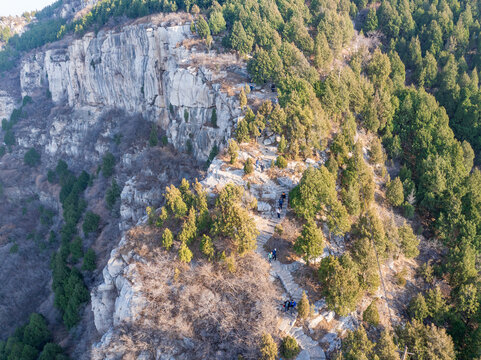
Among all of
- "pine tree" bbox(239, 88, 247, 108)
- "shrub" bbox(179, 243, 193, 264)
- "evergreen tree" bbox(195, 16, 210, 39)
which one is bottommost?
"shrub" bbox(179, 243, 193, 264)

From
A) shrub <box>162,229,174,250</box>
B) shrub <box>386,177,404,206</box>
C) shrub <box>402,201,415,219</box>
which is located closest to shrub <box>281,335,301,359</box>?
shrub <box>162,229,174,250</box>

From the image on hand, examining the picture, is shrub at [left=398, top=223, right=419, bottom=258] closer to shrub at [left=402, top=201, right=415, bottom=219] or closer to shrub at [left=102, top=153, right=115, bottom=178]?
shrub at [left=402, top=201, right=415, bottom=219]

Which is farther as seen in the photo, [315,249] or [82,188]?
[82,188]

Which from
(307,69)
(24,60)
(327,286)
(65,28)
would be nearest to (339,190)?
(327,286)

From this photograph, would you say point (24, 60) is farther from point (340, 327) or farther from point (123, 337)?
point (340, 327)

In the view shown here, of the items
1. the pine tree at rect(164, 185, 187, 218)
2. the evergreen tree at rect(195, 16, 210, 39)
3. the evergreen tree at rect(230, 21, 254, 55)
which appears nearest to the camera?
the pine tree at rect(164, 185, 187, 218)

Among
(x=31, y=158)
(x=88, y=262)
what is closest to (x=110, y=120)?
(x=31, y=158)

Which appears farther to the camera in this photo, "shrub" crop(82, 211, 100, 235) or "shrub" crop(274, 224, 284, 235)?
"shrub" crop(82, 211, 100, 235)
